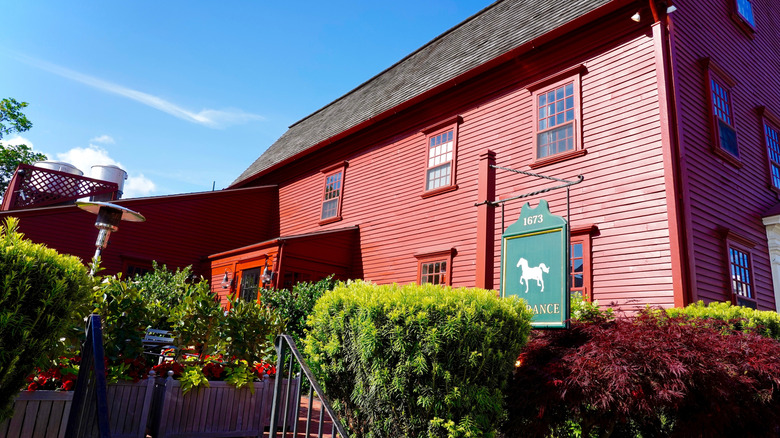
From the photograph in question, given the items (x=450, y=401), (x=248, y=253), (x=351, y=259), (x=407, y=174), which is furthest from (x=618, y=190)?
(x=248, y=253)

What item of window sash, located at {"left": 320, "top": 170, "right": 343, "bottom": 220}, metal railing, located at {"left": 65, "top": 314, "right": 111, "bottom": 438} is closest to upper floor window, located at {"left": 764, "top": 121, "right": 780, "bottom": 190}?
window sash, located at {"left": 320, "top": 170, "right": 343, "bottom": 220}

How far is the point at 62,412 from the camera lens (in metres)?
4.20

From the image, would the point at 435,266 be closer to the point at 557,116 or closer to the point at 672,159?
the point at 557,116

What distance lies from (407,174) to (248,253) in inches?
219

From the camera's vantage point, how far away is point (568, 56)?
34.8 ft

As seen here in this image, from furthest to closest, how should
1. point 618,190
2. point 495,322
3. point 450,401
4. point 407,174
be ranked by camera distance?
1. point 407,174
2. point 618,190
3. point 495,322
4. point 450,401

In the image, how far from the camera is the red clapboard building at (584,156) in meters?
8.77

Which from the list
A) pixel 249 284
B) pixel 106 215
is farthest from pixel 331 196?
pixel 106 215

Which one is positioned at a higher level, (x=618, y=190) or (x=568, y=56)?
(x=568, y=56)

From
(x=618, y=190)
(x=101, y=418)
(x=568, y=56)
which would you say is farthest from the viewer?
(x=568, y=56)

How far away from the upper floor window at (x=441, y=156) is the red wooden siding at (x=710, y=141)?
5150 millimetres

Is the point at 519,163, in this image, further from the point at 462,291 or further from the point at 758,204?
the point at 462,291

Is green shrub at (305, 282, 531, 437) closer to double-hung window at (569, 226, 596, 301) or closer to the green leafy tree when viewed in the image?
double-hung window at (569, 226, 596, 301)

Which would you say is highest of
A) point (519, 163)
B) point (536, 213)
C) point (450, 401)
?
point (519, 163)
